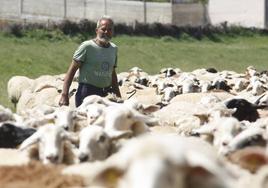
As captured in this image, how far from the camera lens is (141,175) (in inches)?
127

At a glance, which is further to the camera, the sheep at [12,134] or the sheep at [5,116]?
the sheep at [5,116]

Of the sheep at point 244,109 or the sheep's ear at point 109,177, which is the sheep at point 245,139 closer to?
the sheep's ear at point 109,177

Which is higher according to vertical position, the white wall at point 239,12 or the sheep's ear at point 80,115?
the white wall at point 239,12

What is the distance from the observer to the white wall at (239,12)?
2014 inches

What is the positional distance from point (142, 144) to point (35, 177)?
2.10 metres

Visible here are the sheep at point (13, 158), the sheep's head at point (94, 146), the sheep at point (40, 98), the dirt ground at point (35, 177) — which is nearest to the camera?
the dirt ground at point (35, 177)

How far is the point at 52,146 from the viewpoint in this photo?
6238 millimetres

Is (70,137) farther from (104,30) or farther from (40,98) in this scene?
(40,98)

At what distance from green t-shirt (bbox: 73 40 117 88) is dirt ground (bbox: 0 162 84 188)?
3.41 m

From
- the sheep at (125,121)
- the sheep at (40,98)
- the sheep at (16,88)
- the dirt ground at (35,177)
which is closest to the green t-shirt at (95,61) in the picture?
the sheep at (125,121)

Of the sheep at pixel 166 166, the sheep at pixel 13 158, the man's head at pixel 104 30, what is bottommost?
the sheep at pixel 13 158

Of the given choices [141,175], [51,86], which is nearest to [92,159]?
[141,175]

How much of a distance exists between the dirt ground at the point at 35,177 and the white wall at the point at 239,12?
46.2 m

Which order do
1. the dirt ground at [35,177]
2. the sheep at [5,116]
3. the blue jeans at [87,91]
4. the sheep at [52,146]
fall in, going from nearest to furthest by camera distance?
the dirt ground at [35,177]
the sheep at [52,146]
the sheep at [5,116]
the blue jeans at [87,91]
